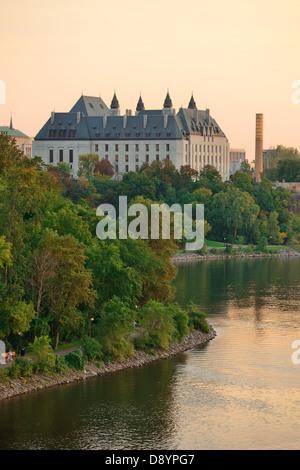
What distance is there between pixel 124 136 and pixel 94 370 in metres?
132

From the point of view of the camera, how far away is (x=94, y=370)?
4994 cm

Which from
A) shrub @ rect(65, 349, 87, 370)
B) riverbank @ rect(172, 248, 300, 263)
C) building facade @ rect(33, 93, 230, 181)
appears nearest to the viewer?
shrub @ rect(65, 349, 87, 370)

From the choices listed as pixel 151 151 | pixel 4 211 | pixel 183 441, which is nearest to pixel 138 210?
pixel 4 211

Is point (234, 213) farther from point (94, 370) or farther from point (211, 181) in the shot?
point (94, 370)

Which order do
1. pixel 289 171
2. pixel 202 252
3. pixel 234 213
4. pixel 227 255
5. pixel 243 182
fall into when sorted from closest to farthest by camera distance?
pixel 202 252
pixel 227 255
pixel 234 213
pixel 243 182
pixel 289 171

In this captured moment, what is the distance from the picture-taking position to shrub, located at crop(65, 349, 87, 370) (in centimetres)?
4919

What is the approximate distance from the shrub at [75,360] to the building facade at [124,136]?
421 ft

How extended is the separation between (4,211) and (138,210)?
17.9m

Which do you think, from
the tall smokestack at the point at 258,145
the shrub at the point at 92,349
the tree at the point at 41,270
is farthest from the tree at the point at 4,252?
the tall smokestack at the point at 258,145

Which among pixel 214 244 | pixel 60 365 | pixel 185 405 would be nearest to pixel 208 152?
pixel 214 244

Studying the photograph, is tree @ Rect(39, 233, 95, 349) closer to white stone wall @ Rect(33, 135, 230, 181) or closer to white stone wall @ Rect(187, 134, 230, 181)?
white stone wall @ Rect(33, 135, 230, 181)

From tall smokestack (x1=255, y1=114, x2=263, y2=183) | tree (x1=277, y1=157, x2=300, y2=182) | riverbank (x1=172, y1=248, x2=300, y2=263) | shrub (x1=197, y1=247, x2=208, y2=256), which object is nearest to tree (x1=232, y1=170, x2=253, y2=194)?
tall smokestack (x1=255, y1=114, x2=263, y2=183)

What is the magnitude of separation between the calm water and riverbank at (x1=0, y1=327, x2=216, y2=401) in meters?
0.55

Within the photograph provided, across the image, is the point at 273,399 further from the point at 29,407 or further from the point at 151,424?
the point at 29,407
